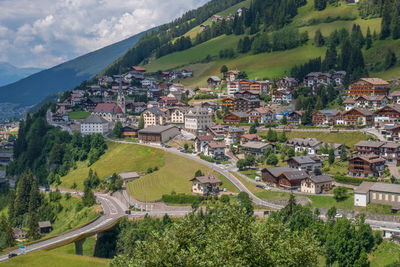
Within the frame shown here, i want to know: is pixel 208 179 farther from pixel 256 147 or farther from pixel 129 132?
pixel 129 132

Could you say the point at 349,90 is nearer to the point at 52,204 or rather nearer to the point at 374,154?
the point at 374,154

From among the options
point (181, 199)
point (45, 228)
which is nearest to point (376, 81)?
point (181, 199)

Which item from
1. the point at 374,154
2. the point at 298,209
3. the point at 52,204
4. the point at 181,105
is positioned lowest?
the point at 52,204

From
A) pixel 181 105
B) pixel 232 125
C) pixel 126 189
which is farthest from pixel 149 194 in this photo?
pixel 181 105

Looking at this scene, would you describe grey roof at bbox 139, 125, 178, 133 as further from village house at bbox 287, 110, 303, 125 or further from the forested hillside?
the forested hillside

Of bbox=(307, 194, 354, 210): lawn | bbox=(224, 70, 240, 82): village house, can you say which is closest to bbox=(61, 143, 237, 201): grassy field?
bbox=(307, 194, 354, 210): lawn

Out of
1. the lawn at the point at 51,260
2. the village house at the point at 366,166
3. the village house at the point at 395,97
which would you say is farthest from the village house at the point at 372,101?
the lawn at the point at 51,260
